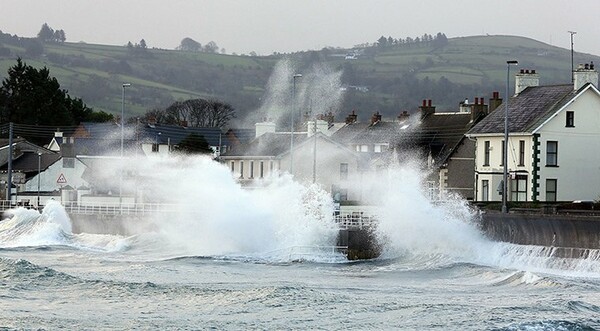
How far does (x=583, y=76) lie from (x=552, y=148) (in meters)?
3.92

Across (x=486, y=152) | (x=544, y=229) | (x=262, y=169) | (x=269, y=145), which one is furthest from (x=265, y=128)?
(x=544, y=229)

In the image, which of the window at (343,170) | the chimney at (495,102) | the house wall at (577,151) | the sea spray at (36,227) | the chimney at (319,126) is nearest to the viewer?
the house wall at (577,151)

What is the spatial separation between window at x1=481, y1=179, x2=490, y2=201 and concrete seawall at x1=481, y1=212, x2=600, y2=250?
42.0 ft

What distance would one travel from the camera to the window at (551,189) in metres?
62.1

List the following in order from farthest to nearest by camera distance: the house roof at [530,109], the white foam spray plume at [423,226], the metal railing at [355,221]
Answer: the house roof at [530,109] < the metal railing at [355,221] < the white foam spray plume at [423,226]

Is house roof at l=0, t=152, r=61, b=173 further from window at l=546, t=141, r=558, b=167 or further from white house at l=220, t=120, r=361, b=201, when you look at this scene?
window at l=546, t=141, r=558, b=167

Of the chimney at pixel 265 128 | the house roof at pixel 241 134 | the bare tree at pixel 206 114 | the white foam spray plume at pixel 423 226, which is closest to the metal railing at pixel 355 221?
the white foam spray plume at pixel 423 226

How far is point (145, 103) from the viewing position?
200m

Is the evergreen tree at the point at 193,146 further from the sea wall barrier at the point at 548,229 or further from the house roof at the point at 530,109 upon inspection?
the sea wall barrier at the point at 548,229

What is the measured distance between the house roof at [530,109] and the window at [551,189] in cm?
246

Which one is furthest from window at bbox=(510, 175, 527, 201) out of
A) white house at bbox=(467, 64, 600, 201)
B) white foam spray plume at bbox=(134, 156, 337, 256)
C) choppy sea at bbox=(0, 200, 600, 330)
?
choppy sea at bbox=(0, 200, 600, 330)

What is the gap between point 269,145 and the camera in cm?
8956

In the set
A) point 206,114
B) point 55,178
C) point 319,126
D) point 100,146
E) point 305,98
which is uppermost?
point 206,114

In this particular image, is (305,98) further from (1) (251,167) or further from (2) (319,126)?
(1) (251,167)
